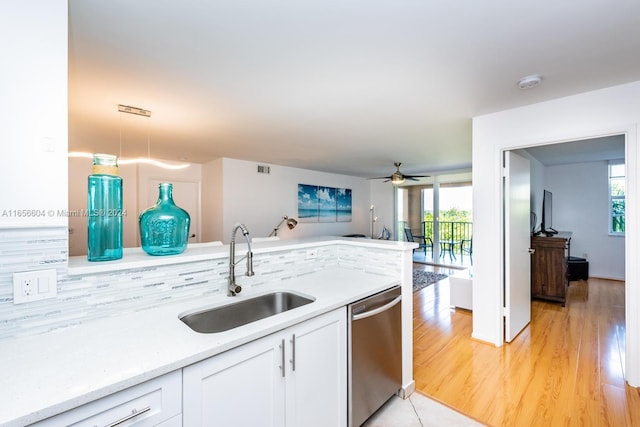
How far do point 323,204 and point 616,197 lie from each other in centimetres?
571

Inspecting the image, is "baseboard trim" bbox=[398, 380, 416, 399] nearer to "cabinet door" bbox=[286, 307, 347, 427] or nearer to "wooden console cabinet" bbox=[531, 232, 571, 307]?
"cabinet door" bbox=[286, 307, 347, 427]

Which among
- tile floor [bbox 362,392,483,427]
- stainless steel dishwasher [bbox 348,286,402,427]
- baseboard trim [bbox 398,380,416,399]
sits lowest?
tile floor [bbox 362,392,483,427]

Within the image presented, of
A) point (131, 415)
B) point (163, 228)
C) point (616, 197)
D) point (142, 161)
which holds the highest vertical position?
point (142, 161)

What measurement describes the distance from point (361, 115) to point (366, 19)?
58.9 inches

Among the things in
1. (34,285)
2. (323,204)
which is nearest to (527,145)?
(34,285)

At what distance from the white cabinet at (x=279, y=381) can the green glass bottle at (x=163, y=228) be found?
74 cm

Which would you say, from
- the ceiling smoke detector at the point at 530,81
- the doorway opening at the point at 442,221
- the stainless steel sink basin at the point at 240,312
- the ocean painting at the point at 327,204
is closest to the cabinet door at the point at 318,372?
the stainless steel sink basin at the point at 240,312

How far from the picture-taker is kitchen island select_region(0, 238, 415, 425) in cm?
80

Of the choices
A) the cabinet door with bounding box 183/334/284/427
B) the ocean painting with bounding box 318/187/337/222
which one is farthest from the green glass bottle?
the ocean painting with bounding box 318/187/337/222

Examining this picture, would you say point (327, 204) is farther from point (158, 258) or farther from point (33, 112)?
point (33, 112)

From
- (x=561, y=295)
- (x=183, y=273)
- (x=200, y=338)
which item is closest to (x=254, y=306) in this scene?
(x=183, y=273)

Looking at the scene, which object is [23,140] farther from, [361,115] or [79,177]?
[79,177]

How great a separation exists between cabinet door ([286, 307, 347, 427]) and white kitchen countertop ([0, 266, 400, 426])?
10cm

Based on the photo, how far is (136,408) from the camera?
0.88 meters
